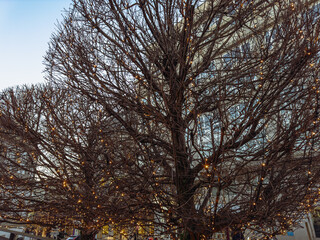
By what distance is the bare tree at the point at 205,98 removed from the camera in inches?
115

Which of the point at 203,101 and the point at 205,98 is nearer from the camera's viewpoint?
the point at 205,98

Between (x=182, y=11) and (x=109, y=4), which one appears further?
(x=109, y=4)

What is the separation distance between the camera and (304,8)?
126 inches

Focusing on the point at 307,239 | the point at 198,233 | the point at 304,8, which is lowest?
the point at 307,239

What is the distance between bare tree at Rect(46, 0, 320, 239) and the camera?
293cm

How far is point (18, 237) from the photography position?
4.15 metres

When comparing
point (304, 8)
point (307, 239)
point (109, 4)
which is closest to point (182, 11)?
point (109, 4)

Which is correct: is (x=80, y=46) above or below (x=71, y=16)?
below

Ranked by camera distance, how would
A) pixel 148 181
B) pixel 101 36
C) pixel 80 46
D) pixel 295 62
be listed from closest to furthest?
1. pixel 295 62
2. pixel 148 181
3. pixel 80 46
4. pixel 101 36

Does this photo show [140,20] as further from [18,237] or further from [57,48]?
[18,237]

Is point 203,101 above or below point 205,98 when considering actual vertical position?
above

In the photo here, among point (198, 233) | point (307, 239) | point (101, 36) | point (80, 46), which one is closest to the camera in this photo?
point (198, 233)

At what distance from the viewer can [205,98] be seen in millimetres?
3490

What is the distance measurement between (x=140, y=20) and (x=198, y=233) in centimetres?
413
